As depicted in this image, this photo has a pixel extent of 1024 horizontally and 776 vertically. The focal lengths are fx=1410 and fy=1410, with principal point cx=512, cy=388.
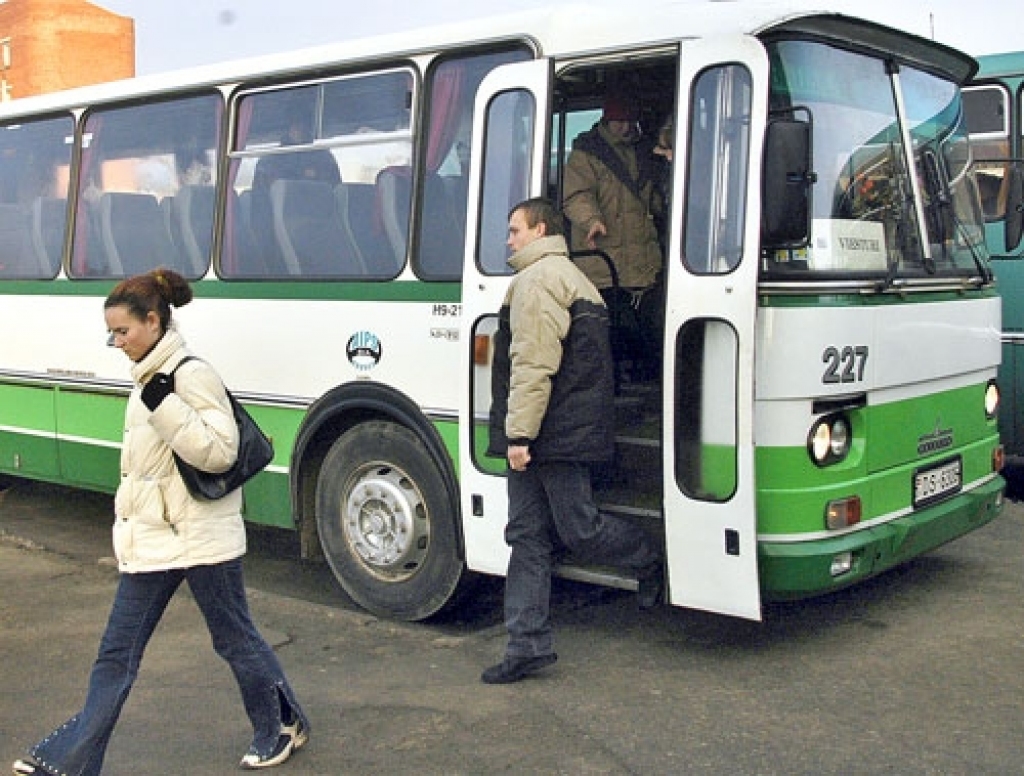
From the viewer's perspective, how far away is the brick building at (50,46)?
63500mm

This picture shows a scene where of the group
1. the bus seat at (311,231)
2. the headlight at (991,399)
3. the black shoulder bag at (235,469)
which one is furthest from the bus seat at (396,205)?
the headlight at (991,399)

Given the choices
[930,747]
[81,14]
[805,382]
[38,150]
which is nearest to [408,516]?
[805,382]

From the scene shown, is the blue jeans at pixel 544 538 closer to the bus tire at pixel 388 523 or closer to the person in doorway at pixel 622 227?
the bus tire at pixel 388 523

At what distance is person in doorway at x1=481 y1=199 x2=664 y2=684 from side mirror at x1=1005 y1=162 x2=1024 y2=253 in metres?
3.26

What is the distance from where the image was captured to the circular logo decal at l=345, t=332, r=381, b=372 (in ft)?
22.6

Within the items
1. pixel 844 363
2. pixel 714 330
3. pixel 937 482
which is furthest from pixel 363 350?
pixel 937 482

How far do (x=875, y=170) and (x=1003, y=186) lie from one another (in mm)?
3573

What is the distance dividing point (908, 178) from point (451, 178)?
2.12 metres

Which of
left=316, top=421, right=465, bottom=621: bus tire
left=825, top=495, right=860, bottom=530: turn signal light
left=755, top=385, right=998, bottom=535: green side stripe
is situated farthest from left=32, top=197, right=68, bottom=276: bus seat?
left=825, top=495, right=860, bottom=530: turn signal light

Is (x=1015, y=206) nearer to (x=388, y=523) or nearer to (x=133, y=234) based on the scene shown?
(x=388, y=523)

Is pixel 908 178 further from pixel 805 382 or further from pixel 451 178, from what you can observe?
pixel 451 178

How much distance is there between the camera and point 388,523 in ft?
22.5

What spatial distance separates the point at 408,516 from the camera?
6.76 metres

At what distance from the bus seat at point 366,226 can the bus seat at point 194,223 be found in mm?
1060
